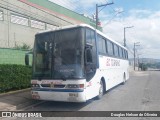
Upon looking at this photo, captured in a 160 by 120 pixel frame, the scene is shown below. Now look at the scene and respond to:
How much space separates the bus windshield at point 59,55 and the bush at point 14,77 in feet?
8.99

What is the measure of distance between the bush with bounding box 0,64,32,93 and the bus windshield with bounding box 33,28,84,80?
2.74 meters

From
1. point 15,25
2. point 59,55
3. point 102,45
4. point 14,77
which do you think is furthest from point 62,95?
point 15,25

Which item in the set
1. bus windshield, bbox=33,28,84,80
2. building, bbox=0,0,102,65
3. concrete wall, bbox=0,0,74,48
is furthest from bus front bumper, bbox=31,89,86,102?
concrete wall, bbox=0,0,74,48

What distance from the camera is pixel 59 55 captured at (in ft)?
29.4

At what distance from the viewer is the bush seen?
11391 mm

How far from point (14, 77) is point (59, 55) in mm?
4139

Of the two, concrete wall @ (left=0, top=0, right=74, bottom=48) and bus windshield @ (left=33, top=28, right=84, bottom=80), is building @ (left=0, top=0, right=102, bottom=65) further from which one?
bus windshield @ (left=33, top=28, right=84, bottom=80)

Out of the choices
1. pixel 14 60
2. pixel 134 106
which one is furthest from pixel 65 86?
pixel 14 60

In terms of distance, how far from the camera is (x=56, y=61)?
895cm

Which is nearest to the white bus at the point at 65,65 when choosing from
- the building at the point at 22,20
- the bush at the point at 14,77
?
the bush at the point at 14,77

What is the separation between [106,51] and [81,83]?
4.18 m

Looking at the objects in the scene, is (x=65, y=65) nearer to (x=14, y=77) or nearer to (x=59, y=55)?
(x=59, y=55)

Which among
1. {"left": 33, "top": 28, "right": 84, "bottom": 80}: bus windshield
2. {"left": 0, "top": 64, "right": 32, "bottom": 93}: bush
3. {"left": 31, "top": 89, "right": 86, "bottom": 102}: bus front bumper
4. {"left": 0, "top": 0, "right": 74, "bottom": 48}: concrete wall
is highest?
{"left": 0, "top": 0, "right": 74, "bottom": 48}: concrete wall

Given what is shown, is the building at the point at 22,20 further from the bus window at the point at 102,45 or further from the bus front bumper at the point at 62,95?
the bus front bumper at the point at 62,95
